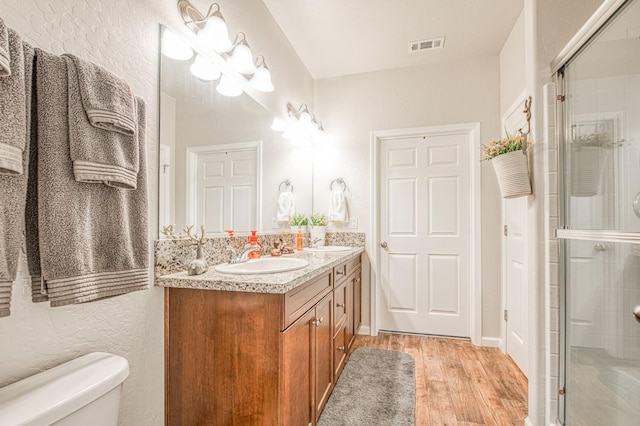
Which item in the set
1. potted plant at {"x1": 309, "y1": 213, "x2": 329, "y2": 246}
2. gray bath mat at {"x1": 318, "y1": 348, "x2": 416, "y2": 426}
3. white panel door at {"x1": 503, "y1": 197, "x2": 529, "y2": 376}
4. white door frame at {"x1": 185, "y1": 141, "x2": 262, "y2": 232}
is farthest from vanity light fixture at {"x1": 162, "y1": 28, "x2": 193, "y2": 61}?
white panel door at {"x1": 503, "y1": 197, "x2": 529, "y2": 376}

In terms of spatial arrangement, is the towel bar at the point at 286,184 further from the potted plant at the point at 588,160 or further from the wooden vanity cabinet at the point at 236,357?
the potted plant at the point at 588,160

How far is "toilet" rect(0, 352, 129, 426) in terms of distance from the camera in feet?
2.16

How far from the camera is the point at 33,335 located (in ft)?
2.78

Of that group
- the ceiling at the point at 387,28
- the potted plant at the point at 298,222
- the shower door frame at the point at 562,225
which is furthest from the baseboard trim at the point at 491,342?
the ceiling at the point at 387,28

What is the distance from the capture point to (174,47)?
1.40m

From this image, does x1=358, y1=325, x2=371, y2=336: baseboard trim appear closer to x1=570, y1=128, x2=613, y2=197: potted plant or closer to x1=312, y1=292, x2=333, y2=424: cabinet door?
x1=312, y1=292, x2=333, y2=424: cabinet door

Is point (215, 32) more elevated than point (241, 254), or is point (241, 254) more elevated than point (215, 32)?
point (215, 32)

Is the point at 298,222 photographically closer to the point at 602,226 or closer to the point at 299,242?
the point at 299,242

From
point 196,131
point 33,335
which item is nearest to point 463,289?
point 196,131

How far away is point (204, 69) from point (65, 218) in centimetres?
112

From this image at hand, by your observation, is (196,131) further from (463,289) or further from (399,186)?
(463,289)

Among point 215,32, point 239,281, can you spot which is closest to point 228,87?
point 215,32

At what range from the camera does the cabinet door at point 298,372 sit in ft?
3.96

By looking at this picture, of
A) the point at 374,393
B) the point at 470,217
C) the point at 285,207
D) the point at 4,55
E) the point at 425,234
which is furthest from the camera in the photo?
the point at 425,234
